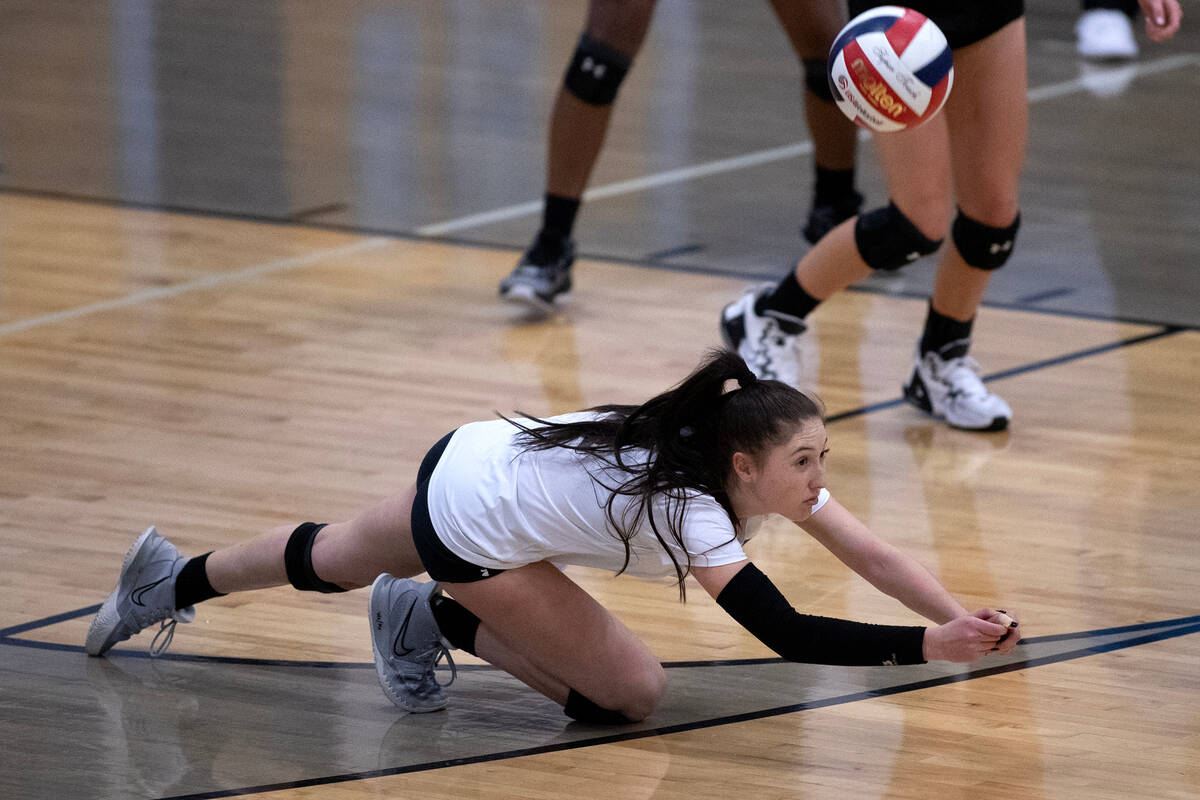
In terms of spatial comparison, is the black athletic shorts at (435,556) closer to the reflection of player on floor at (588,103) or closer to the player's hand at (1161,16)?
the player's hand at (1161,16)

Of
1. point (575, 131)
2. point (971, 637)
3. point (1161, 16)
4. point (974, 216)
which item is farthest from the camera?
point (575, 131)

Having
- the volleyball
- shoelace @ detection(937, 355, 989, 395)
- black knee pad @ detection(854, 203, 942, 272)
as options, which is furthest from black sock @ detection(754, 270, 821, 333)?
the volleyball

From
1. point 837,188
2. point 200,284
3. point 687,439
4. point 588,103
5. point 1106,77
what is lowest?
point 1106,77

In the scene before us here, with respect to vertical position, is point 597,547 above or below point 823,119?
above

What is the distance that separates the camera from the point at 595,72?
4.91 metres

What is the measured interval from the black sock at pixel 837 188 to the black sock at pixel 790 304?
4.26 ft

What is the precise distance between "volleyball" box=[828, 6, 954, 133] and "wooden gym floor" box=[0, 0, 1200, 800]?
75 centimetres

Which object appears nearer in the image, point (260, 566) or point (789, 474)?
point (789, 474)

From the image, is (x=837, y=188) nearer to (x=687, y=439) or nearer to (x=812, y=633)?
(x=687, y=439)

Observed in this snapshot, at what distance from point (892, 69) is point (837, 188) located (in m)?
2.01

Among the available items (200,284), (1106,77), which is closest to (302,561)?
(200,284)

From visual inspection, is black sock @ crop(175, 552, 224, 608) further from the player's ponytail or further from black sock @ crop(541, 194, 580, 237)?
black sock @ crop(541, 194, 580, 237)

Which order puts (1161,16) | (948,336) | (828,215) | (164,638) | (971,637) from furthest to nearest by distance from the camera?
(828,215) → (948,336) → (1161,16) → (164,638) → (971,637)

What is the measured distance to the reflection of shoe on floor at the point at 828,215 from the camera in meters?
5.44
